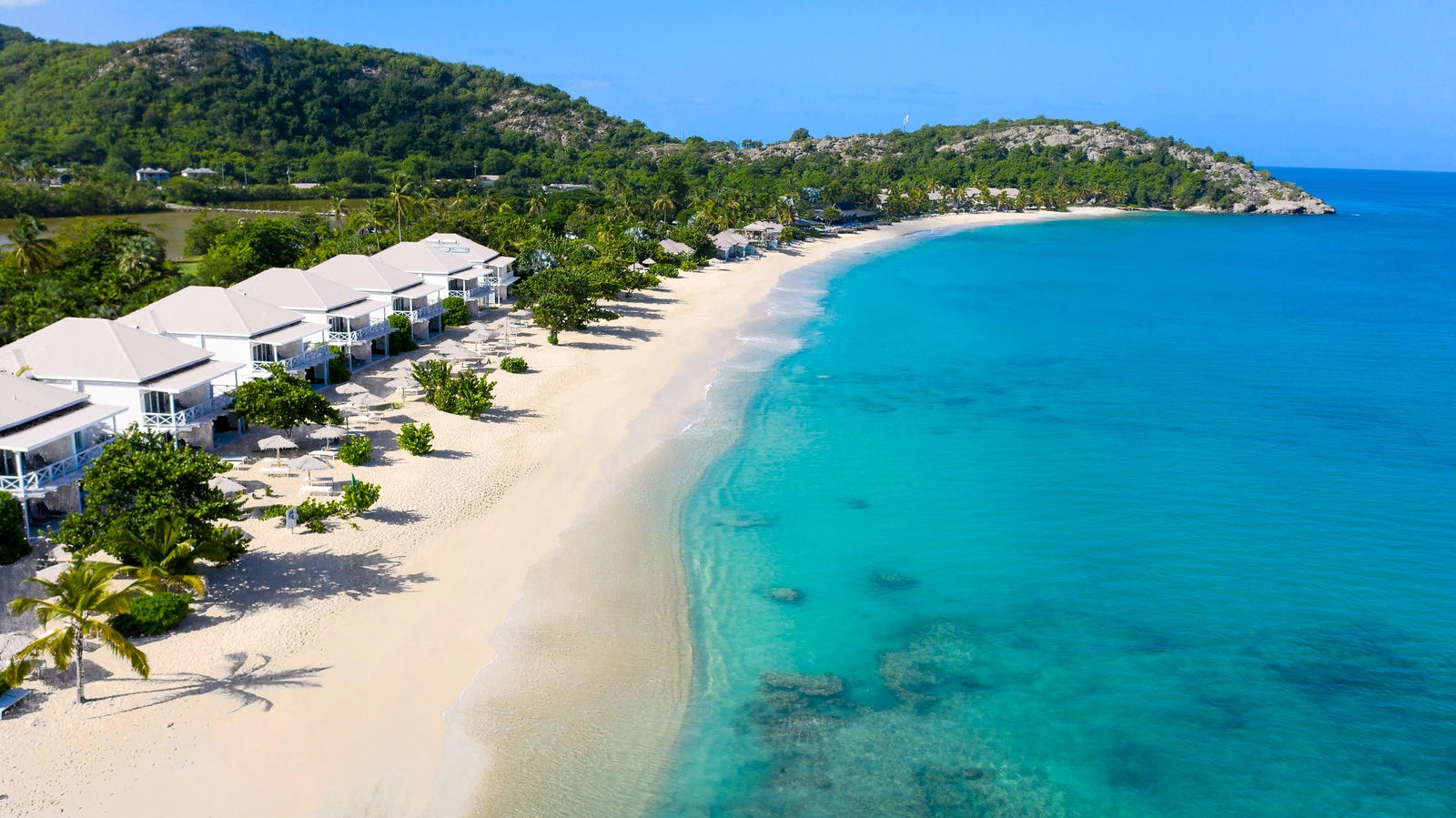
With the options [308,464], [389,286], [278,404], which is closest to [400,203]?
[389,286]

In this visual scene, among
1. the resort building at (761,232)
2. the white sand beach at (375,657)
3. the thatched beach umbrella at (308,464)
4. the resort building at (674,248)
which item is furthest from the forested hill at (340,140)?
the thatched beach umbrella at (308,464)

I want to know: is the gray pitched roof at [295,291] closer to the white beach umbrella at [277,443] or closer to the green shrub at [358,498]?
the white beach umbrella at [277,443]

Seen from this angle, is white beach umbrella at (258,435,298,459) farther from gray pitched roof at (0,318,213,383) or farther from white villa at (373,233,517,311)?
white villa at (373,233,517,311)

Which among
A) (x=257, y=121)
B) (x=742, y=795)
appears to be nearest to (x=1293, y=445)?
(x=742, y=795)

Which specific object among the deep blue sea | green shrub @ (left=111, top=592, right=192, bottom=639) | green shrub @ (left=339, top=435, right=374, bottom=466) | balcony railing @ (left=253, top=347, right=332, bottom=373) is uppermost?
balcony railing @ (left=253, top=347, right=332, bottom=373)

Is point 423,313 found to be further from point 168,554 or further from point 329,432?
point 168,554

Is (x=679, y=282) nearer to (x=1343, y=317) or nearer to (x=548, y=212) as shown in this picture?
(x=548, y=212)

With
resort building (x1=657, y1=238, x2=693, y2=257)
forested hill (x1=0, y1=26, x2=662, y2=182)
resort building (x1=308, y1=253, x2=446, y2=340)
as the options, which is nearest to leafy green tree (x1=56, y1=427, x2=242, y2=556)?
resort building (x1=308, y1=253, x2=446, y2=340)
